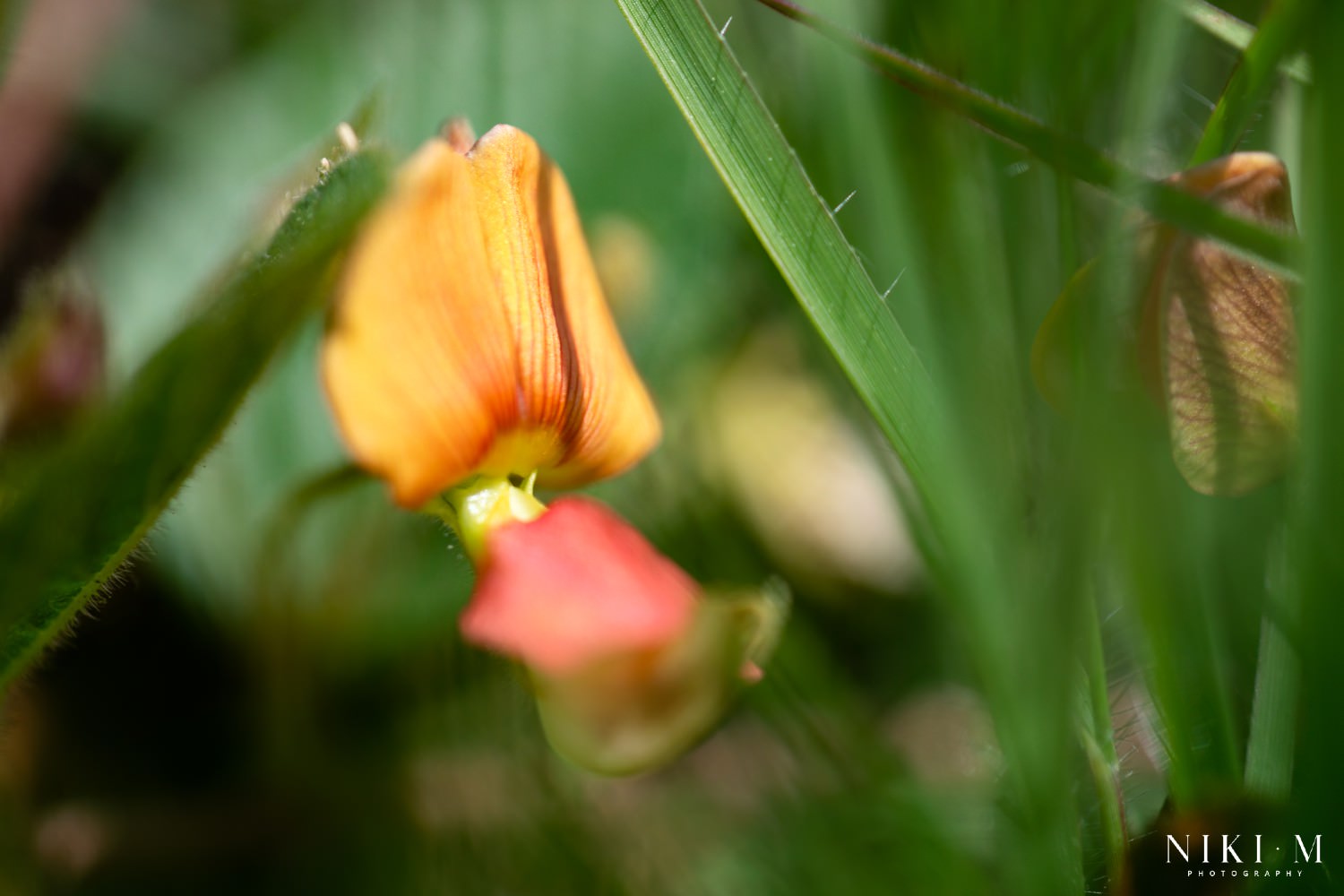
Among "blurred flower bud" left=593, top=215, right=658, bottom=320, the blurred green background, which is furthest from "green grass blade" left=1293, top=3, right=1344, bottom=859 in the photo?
"blurred flower bud" left=593, top=215, right=658, bottom=320

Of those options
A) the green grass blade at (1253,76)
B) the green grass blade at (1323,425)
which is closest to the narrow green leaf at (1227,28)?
the green grass blade at (1253,76)

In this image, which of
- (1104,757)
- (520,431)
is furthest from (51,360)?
(1104,757)

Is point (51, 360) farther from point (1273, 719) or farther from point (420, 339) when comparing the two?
point (1273, 719)

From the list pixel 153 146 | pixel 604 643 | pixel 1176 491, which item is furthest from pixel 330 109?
pixel 1176 491

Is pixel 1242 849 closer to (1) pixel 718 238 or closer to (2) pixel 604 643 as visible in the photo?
(2) pixel 604 643

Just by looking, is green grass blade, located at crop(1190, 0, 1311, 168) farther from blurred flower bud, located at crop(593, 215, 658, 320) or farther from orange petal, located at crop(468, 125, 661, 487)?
blurred flower bud, located at crop(593, 215, 658, 320)

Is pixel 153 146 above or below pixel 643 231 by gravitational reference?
above
